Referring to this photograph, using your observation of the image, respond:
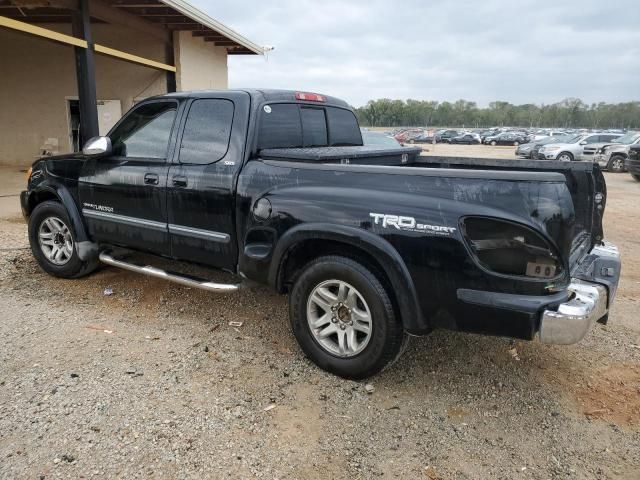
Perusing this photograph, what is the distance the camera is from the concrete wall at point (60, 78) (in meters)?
14.3

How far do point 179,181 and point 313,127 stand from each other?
4.27 ft

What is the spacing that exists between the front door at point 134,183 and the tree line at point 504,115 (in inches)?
3914

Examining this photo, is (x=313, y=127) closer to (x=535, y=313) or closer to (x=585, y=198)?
(x=585, y=198)

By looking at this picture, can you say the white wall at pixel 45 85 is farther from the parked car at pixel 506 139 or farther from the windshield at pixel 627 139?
the parked car at pixel 506 139

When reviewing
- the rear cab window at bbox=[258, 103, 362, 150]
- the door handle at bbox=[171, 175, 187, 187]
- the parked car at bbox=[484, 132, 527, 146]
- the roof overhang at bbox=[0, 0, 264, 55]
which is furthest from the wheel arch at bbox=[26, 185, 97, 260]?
the parked car at bbox=[484, 132, 527, 146]

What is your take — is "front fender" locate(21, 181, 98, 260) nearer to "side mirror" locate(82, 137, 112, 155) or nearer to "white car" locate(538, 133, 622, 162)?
"side mirror" locate(82, 137, 112, 155)

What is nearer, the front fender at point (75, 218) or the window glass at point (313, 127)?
the window glass at point (313, 127)

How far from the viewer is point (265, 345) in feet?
12.7

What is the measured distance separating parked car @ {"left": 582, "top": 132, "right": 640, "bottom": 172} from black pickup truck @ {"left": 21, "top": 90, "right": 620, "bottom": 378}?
19.0 m

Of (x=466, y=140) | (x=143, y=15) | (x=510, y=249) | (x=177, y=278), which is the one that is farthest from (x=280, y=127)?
(x=466, y=140)

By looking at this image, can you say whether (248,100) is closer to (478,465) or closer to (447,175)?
(447,175)

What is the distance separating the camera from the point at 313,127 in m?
4.54

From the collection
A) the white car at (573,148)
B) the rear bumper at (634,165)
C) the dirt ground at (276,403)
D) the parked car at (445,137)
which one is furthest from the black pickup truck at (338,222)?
the parked car at (445,137)

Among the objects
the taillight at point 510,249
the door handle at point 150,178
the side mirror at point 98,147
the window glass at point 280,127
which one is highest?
the window glass at point 280,127
